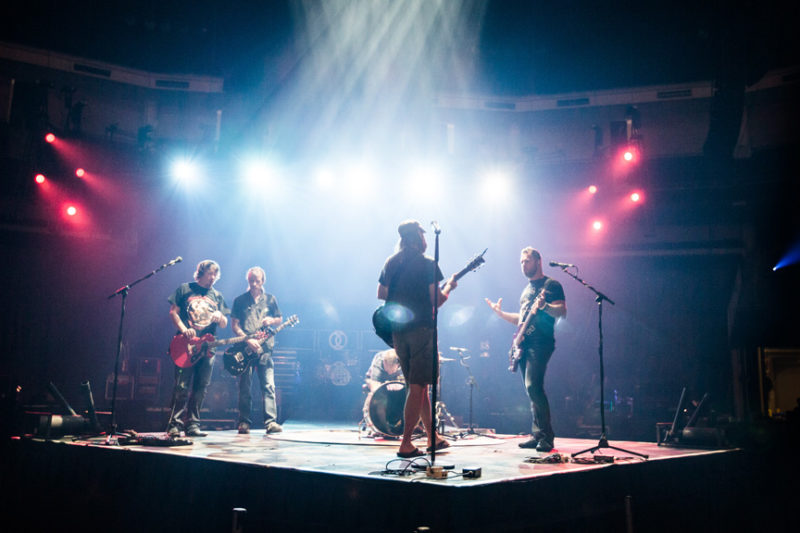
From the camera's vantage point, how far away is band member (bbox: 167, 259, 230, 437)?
21.7 feet

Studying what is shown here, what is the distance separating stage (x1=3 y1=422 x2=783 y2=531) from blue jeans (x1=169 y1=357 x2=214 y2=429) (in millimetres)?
409

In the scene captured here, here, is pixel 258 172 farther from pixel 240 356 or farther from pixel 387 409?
pixel 387 409

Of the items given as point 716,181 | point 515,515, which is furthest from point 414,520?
point 716,181

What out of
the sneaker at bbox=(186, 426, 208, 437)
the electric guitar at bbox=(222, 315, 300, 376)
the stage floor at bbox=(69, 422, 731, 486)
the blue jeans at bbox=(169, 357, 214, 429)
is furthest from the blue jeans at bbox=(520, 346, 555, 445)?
the sneaker at bbox=(186, 426, 208, 437)

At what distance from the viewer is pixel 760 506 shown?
5.90 metres

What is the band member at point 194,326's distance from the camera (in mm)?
6629

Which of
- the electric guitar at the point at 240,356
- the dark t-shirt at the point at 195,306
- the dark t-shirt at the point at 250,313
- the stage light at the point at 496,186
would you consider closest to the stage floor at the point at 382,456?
the electric guitar at the point at 240,356

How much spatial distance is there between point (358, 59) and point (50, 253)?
802 centimetres

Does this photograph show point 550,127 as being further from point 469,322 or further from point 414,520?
point 414,520

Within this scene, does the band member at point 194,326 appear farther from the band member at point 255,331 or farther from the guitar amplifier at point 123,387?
the guitar amplifier at point 123,387

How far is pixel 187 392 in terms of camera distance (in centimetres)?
675

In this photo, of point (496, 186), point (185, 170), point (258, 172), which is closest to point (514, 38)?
point (496, 186)

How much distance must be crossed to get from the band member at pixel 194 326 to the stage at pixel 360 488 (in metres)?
0.45

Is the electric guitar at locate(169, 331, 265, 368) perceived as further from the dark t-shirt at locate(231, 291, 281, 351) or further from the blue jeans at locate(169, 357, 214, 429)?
the dark t-shirt at locate(231, 291, 281, 351)
